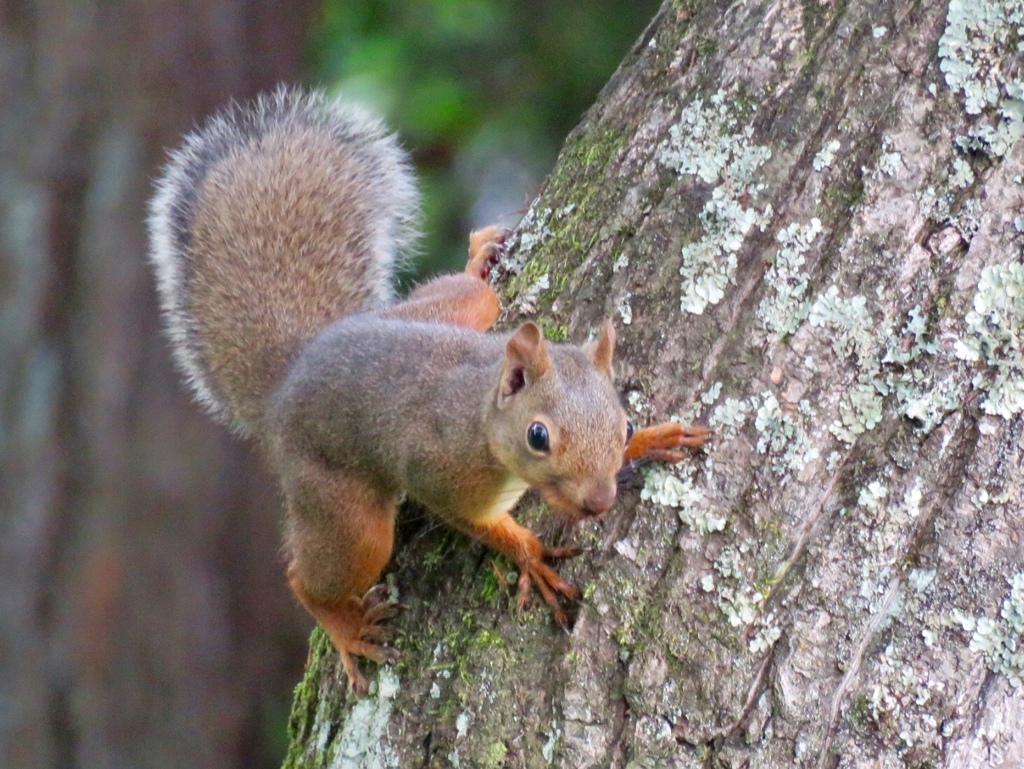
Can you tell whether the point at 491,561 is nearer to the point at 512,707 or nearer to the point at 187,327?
the point at 512,707

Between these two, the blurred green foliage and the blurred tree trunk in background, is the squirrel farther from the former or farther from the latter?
the blurred green foliage

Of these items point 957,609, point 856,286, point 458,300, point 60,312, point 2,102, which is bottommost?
point 60,312

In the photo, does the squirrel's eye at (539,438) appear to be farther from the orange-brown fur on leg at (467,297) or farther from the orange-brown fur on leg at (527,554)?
the orange-brown fur on leg at (467,297)

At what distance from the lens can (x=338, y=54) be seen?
6.27 meters

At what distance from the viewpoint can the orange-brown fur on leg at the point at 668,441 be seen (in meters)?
2.33

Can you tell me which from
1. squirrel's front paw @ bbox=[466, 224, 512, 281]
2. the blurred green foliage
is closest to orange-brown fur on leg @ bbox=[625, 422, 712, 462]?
squirrel's front paw @ bbox=[466, 224, 512, 281]

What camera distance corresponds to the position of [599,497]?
7.56ft

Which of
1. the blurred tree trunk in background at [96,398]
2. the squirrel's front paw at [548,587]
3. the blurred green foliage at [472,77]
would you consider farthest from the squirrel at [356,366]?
the blurred green foliage at [472,77]

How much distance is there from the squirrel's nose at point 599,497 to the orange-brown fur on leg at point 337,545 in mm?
618

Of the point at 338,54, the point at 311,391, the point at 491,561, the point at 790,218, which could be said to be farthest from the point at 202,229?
the point at 338,54

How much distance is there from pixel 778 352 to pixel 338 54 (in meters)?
4.50

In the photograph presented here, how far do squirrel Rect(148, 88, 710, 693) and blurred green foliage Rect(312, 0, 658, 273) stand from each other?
2.10 meters

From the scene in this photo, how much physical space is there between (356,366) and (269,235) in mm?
727

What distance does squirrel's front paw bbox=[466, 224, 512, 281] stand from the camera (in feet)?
10.4
